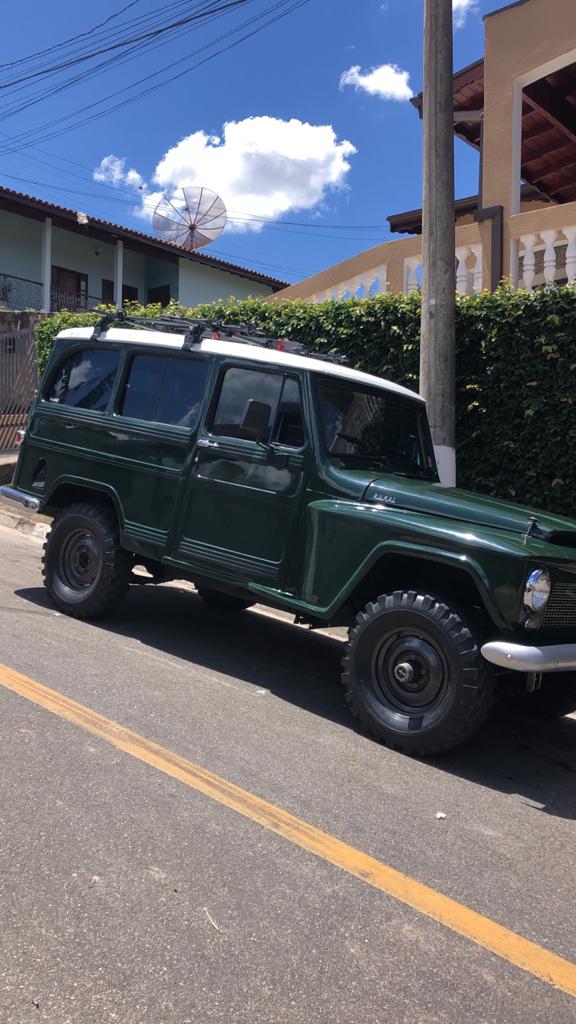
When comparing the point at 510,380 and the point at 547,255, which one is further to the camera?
the point at 547,255

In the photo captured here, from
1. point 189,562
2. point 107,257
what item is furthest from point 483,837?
point 107,257

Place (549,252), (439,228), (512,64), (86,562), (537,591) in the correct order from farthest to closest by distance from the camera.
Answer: (512,64)
(549,252)
(439,228)
(86,562)
(537,591)

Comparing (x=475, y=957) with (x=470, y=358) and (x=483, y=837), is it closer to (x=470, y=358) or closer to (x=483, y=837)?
(x=483, y=837)

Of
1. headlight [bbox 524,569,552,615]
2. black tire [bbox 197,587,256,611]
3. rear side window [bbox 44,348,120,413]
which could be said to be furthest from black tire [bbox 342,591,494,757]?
rear side window [bbox 44,348,120,413]

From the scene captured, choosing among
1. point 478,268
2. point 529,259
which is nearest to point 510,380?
point 529,259

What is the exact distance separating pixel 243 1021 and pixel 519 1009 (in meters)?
0.85

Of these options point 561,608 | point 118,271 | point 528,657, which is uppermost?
point 118,271

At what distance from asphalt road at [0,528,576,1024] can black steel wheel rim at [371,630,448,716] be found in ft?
0.96

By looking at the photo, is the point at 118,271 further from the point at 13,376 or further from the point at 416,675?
the point at 416,675

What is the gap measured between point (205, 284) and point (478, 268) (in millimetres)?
18395

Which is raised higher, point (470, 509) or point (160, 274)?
point (160, 274)

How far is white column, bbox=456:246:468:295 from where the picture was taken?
9555 millimetres

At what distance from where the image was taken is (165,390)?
5.85 m

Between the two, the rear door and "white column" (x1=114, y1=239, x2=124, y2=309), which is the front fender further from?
"white column" (x1=114, y1=239, x2=124, y2=309)
